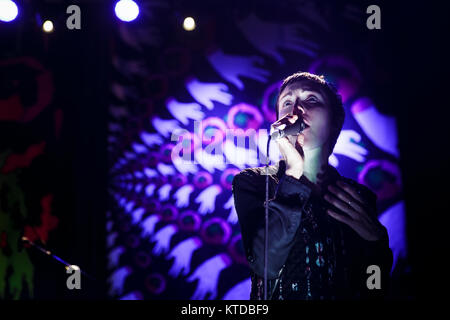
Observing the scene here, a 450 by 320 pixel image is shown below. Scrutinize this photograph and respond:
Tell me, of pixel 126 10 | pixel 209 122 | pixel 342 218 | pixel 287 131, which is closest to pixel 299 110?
pixel 287 131

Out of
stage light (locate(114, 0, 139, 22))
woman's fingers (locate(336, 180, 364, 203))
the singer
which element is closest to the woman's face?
the singer

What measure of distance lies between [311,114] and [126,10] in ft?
4.58

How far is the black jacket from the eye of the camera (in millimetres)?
2498

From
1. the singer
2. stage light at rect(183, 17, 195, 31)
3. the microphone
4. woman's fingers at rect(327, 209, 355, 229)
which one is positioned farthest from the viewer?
stage light at rect(183, 17, 195, 31)

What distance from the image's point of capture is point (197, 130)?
2834 millimetres

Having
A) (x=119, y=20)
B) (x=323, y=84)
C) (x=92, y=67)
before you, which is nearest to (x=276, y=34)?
(x=323, y=84)

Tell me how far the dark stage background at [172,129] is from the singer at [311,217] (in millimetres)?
93

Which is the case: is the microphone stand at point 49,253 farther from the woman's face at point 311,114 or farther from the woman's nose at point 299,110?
the woman's nose at point 299,110

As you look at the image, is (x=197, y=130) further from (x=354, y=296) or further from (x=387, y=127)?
(x=354, y=296)

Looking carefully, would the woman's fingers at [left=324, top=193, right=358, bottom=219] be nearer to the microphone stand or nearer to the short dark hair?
the short dark hair

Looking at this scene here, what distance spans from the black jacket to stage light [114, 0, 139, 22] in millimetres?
1324

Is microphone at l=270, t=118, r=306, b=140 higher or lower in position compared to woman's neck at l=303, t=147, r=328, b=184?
higher
